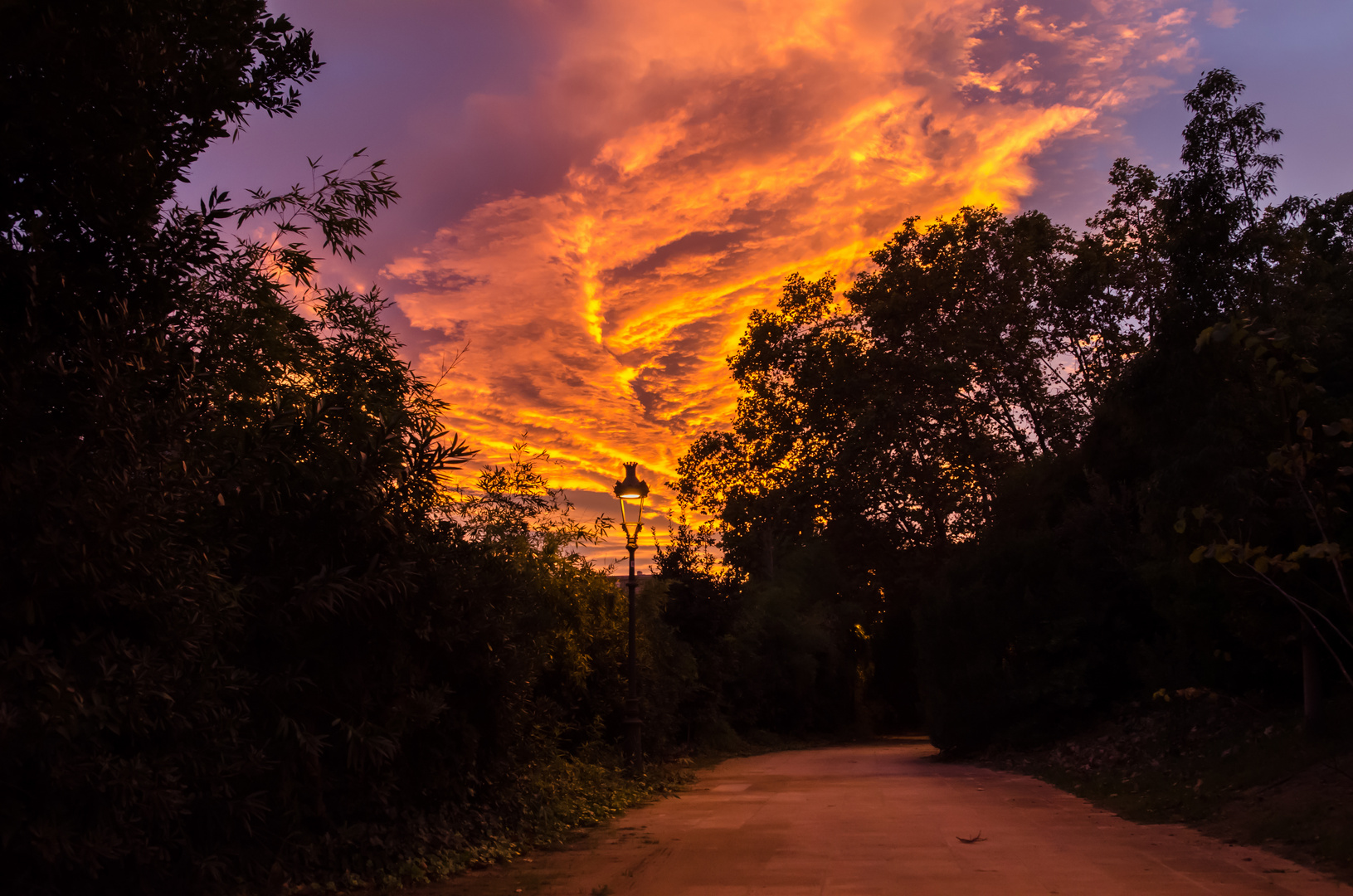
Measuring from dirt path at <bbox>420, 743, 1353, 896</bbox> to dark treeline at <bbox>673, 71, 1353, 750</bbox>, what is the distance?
2.24 meters

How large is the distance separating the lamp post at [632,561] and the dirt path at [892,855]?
1.99 metres

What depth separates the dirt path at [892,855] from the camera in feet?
24.7

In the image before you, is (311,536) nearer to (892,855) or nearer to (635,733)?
(892,855)

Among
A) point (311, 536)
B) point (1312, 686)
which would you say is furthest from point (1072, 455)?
point (311, 536)

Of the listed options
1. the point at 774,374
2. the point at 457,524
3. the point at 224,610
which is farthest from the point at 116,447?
the point at 774,374

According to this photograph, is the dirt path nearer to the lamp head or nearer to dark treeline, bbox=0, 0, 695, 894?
dark treeline, bbox=0, 0, 695, 894

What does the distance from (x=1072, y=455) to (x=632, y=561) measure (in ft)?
41.0

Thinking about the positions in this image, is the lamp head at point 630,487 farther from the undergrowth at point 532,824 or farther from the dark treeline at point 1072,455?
the dark treeline at point 1072,455

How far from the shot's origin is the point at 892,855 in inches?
356

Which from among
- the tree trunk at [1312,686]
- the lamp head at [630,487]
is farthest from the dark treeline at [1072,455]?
the lamp head at [630,487]

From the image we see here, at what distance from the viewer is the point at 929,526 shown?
33.9m

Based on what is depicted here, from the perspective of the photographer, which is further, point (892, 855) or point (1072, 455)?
point (1072, 455)

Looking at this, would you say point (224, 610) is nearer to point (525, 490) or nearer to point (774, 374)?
point (525, 490)

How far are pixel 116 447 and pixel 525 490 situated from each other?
8985 mm
